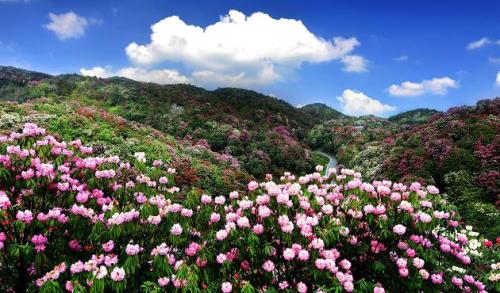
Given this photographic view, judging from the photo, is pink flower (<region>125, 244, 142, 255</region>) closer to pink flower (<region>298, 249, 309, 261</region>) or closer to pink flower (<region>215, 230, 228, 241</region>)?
pink flower (<region>215, 230, 228, 241</region>)

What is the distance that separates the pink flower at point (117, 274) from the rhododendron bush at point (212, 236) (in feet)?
0.04

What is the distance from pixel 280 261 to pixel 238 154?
125 feet

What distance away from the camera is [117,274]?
5391mm

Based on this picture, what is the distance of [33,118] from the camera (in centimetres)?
2162

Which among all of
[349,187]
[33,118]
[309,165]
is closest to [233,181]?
[33,118]

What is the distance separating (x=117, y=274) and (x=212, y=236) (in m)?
1.54

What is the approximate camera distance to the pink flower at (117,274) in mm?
5355

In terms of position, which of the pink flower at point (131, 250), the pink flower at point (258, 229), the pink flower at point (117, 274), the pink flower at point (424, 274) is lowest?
the pink flower at point (117, 274)

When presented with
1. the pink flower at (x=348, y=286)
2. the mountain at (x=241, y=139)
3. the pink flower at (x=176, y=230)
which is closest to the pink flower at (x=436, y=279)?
the pink flower at (x=348, y=286)

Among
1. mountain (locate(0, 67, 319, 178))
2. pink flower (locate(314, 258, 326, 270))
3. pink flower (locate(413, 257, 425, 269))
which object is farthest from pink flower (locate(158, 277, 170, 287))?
mountain (locate(0, 67, 319, 178))

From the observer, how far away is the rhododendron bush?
5770 millimetres

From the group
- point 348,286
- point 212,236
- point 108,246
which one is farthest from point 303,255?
point 108,246

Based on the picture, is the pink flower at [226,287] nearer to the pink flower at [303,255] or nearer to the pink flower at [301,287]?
the pink flower at [301,287]

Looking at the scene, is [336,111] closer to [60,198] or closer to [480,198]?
[480,198]
